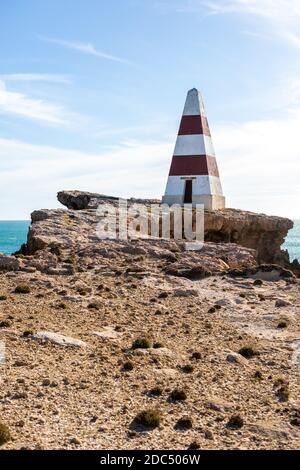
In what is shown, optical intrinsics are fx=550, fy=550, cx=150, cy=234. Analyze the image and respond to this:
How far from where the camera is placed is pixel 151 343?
1773cm

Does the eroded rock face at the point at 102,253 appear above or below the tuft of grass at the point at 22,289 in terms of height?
above

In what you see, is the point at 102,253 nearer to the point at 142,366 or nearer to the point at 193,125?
the point at 142,366

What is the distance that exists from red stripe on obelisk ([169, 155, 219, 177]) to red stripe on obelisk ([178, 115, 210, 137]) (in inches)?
86.0

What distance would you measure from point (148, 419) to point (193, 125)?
3669 cm

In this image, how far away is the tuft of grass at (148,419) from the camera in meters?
11.8

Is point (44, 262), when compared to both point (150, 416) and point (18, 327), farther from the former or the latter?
point (150, 416)

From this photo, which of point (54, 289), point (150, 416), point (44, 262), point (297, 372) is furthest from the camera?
point (44, 262)

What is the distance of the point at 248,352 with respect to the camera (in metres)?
17.3

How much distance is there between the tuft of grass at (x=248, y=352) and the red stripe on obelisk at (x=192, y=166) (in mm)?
28627

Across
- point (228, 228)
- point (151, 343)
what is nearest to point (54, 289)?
point (151, 343)

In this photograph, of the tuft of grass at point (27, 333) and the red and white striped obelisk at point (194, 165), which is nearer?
the tuft of grass at point (27, 333)

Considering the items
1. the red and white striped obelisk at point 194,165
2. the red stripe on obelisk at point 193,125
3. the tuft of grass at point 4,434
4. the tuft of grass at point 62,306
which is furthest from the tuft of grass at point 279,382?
the red stripe on obelisk at point 193,125

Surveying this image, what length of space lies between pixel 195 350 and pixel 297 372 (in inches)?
129

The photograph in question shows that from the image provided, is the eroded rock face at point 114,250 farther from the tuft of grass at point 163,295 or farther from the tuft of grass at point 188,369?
the tuft of grass at point 188,369
